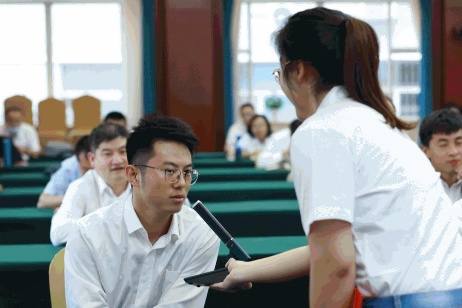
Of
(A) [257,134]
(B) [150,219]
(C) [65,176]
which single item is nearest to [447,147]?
(B) [150,219]

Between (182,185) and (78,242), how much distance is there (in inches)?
11.5

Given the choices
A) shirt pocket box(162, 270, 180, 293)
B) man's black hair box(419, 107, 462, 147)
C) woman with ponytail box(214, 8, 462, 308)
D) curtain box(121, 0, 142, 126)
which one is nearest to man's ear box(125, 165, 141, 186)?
shirt pocket box(162, 270, 180, 293)

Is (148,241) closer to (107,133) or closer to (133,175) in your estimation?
(133,175)

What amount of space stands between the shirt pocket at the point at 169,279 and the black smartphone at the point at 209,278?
1.30ft

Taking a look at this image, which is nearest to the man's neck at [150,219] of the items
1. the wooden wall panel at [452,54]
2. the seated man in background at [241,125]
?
the seated man in background at [241,125]

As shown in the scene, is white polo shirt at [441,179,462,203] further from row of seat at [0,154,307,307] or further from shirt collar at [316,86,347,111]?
shirt collar at [316,86,347,111]

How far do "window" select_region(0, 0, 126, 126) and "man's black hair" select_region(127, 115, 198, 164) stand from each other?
26.1 ft

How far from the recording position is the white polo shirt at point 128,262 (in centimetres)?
182

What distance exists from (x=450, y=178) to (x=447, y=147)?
0.39 feet

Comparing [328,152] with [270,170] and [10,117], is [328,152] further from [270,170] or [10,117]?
[10,117]

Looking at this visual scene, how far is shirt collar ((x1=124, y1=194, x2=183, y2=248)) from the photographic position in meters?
1.84

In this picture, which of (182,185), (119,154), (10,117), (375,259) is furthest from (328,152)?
(10,117)

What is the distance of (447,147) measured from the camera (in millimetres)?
2852

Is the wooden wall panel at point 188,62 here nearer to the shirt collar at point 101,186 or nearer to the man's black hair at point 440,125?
the shirt collar at point 101,186
